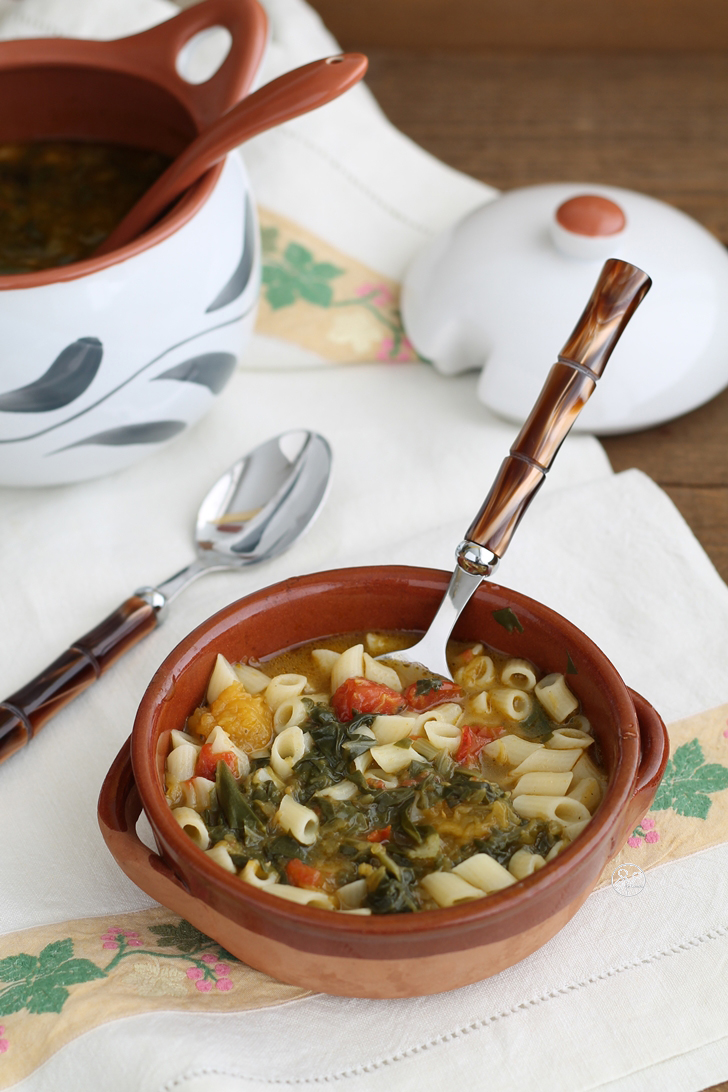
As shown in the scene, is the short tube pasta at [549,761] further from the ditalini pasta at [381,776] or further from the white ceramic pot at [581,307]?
the white ceramic pot at [581,307]

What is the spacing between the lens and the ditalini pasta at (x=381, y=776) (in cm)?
109

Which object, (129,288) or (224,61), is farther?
(224,61)

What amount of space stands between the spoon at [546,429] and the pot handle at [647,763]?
0.79ft

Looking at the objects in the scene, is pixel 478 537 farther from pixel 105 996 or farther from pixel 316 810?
pixel 105 996

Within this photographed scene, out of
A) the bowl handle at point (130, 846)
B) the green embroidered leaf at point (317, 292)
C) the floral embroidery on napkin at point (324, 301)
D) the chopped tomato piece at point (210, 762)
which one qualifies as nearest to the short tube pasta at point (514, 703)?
the chopped tomato piece at point (210, 762)

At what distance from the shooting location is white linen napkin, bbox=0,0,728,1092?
109 centimetres

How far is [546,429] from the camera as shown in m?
1.26

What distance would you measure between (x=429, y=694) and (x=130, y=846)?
39cm

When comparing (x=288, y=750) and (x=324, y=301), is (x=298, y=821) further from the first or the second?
(x=324, y=301)

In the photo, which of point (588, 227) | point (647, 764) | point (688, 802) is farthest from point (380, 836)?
point (588, 227)

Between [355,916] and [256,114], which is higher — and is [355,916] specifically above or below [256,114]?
below

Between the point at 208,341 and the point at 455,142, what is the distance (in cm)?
111

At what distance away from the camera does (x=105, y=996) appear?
44.4 inches
